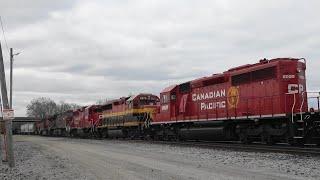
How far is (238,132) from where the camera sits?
24.1 metres

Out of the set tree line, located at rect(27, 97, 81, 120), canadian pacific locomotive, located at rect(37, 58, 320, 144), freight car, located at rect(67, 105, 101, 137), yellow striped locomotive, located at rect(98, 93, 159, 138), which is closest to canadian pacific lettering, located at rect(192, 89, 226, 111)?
canadian pacific locomotive, located at rect(37, 58, 320, 144)

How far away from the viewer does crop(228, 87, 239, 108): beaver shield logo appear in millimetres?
24641

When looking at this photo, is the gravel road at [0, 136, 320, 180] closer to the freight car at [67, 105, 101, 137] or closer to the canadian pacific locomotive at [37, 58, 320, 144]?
the canadian pacific locomotive at [37, 58, 320, 144]

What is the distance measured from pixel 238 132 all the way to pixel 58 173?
40.7ft

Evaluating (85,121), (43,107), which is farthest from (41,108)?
(85,121)

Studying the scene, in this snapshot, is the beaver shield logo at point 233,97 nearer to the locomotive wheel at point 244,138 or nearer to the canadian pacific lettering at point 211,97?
the canadian pacific lettering at point 211,97

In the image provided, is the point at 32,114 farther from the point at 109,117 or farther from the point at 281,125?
the point at 281,125

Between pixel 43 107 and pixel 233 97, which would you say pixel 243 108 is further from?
pixel 43 107

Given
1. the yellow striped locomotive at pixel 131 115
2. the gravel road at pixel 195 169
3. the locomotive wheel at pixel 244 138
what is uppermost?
the yellow striped locomotive at pixel 131 115

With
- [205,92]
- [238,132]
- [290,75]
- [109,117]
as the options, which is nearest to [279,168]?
[290,75]

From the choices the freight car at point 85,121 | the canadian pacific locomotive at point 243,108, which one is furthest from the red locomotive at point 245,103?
the freight car at point 85,121

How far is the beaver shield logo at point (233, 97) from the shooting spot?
24641 millimetres

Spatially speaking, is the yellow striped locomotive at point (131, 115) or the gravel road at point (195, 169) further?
the yellow striped locomotive at point (131, 115)

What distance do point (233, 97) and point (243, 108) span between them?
3.57 feet
